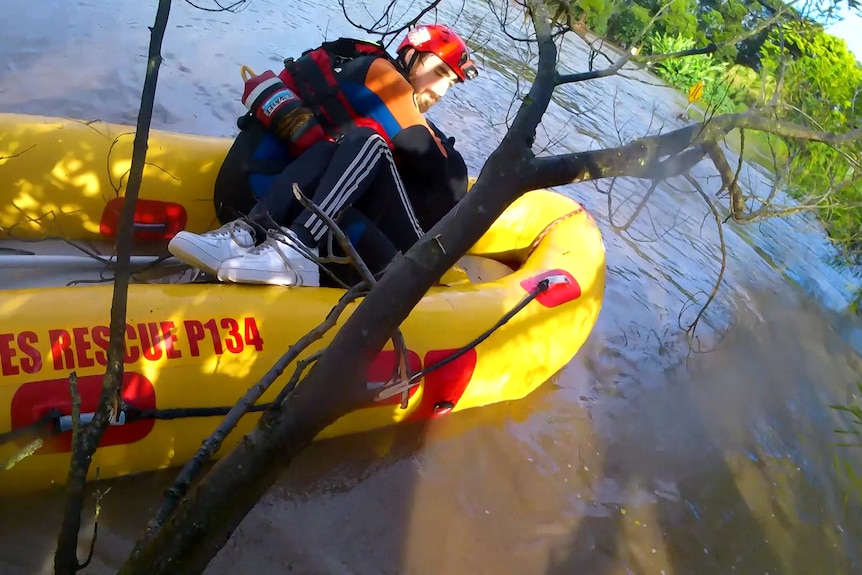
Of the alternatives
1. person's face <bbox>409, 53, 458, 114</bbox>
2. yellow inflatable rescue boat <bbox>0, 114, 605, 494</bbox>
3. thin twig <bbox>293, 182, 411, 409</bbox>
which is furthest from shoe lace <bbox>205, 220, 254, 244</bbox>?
thin twig <bbox>293, 182, 411, 409</bbox>

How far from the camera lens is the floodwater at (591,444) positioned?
2.03m

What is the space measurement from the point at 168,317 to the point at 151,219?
971 millimetres

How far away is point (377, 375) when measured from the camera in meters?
2.13

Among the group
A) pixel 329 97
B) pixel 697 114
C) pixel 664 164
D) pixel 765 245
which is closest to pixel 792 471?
pixel 664 164

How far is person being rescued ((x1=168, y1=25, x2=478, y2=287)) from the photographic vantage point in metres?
2.22

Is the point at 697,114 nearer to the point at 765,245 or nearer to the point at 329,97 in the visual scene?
the point at 765,245

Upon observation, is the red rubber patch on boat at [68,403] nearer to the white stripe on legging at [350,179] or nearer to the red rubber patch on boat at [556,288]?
the white stripe on legging at [350,179]

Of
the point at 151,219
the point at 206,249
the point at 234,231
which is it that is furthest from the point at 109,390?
the point at 151,219

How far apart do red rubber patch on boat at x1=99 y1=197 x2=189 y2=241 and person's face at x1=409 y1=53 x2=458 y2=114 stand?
1108 mm

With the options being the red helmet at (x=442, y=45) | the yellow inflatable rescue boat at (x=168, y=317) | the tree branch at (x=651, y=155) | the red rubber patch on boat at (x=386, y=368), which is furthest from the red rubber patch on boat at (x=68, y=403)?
the red helmet at (x=442, y=45)

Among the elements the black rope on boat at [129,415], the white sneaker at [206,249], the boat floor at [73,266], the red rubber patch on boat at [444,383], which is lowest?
the boat floor at [73,266]

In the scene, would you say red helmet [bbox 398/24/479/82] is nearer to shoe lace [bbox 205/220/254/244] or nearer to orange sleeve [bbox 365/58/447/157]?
orange sleeve [bbox 365/58/447/157]

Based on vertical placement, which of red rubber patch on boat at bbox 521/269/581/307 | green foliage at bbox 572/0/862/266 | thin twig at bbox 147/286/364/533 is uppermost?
green foliage at bbox 572/0/862/266

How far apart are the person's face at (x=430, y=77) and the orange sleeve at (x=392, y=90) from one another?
0.78ft
